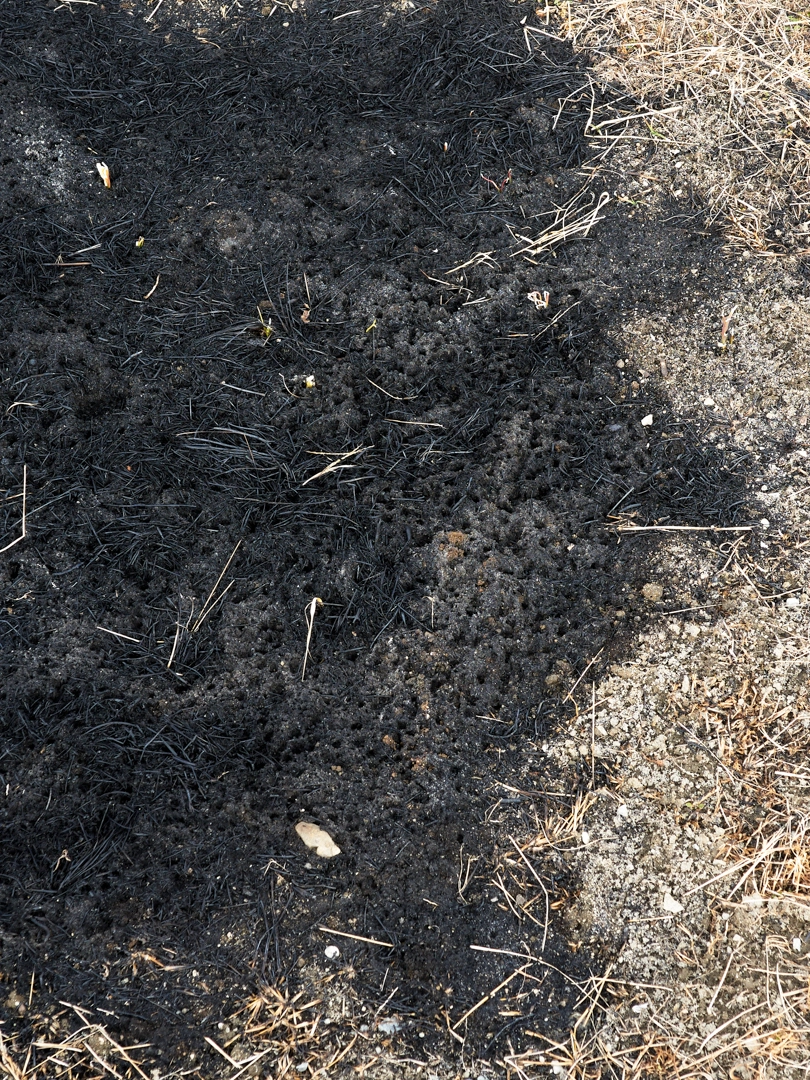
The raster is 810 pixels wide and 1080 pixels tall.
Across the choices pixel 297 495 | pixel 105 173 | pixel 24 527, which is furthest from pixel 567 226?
pixel 24 527

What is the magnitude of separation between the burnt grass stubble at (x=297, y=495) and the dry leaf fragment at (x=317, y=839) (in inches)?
0.9

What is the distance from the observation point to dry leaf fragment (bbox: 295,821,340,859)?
1988 millimetres

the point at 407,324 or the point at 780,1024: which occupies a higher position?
the point at 407,324

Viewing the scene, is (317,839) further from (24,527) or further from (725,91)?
(725,91)

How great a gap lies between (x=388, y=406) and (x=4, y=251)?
1533 mm

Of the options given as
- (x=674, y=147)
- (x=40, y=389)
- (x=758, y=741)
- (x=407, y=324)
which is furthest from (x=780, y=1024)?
(x=674, y=147)

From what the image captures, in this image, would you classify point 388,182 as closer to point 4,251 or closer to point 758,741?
point 4,251

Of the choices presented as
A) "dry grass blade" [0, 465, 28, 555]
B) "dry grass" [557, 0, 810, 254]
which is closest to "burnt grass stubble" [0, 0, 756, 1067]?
"dry grass blade" [0, 465, 28, 555]

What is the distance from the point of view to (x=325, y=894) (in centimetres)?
195

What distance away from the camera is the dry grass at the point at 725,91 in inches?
115

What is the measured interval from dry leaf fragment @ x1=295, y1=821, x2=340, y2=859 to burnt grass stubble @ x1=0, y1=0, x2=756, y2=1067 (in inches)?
0.9

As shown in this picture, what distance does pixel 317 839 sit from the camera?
2.00 meters

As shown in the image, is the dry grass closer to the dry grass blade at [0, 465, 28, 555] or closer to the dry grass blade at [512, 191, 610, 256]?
the dry grass blade at [512, 191, 610, 256]

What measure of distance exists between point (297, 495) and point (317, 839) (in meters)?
1.03
